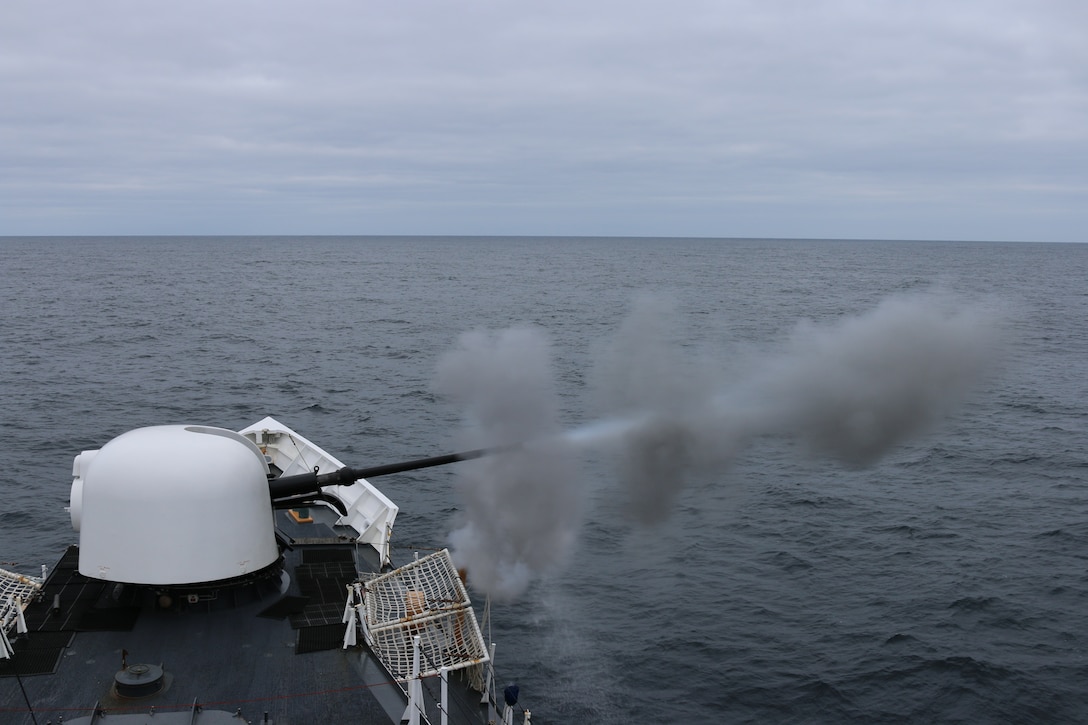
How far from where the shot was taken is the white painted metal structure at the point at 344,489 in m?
24.5

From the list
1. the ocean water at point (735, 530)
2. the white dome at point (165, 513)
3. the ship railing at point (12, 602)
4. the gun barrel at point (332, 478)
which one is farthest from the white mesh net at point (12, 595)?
the ocean water at point (735, 530)

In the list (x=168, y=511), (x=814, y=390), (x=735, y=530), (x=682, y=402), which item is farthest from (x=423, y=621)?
(x=735, y=530)

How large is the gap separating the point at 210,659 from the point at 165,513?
271 centimetres

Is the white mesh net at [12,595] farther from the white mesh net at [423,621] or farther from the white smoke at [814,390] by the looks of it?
the white smoke at [814,390]

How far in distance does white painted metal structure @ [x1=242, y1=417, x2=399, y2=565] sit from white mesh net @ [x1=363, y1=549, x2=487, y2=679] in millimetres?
2715

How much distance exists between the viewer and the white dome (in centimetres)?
1744

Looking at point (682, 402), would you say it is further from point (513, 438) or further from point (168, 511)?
point (168, 511)

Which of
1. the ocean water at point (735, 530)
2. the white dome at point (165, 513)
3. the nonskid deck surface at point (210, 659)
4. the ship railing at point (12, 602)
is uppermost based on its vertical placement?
the white dome at point (165, 513)

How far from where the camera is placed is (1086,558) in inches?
1282

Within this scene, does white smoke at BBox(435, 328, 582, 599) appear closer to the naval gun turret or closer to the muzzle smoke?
the muzzle smoke

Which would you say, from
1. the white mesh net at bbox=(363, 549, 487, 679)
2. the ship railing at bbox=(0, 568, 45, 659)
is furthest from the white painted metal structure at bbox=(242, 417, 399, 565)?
the ship railing at bbox=(0, 568, 45, 659)

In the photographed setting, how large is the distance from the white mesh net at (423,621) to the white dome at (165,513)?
264cm

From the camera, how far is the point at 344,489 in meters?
27.8

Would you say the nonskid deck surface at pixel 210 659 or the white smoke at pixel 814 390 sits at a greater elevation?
the white smoke at pixel 814 390
